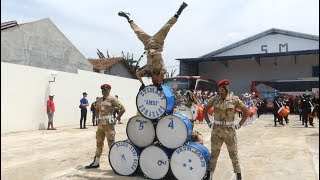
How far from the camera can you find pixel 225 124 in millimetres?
6734

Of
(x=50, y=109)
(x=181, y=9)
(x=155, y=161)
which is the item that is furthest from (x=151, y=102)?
(x=50, y=109)

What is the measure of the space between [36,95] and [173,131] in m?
11.7

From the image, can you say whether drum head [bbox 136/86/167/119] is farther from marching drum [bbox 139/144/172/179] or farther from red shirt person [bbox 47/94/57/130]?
red shirt person [bbox 47/94/57/130]

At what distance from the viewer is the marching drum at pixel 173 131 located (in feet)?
23.0

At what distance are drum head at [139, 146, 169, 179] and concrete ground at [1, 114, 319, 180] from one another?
0.99 feet

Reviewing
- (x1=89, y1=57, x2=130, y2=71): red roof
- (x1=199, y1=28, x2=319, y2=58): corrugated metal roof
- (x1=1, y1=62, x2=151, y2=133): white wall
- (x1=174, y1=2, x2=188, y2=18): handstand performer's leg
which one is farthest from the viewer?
(x1=199, y1=28, x2=319, y2=58): corrugated metal roof

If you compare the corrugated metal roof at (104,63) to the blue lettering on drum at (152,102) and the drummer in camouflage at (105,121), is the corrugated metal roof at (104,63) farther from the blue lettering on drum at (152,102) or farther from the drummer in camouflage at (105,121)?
the blue lettering on drum at (152,102)

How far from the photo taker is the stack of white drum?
6.93 meters

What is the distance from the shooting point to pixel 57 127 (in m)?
18.5

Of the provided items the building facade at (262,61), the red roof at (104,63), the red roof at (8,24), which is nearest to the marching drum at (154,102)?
the red roof at (8,24)

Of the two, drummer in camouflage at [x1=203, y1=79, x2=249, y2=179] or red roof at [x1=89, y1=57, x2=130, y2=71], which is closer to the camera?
drummer in camouflage at [x1=203, y1=79, x2=249, y2=179]

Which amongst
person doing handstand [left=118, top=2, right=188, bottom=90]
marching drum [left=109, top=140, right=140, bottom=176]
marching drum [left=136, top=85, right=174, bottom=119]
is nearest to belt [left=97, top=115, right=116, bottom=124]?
marching drum [left=109, top=140, right=140, bottom=176]

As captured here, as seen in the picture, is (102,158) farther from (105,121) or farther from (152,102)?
(152,102)

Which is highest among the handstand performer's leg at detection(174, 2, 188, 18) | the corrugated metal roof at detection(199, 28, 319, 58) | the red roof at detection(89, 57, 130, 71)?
the corrugated metal roof at detection(199, 28, 319, 58)
